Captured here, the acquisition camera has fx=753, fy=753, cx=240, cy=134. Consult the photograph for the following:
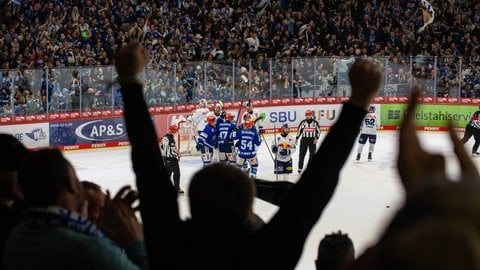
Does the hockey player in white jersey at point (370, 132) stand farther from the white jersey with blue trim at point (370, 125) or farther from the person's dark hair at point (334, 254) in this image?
the person's dark hair at point (334, 254)

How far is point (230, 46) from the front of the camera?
90.6 ft

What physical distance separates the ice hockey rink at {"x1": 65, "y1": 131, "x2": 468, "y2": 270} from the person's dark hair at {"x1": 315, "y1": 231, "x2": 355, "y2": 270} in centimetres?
706

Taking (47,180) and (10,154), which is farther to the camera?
(10,154)

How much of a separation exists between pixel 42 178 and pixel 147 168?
389 mm

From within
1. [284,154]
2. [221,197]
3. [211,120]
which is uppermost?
[221,197]

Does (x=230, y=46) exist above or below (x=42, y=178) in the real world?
above

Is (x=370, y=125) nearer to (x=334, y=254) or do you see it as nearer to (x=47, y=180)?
(x=334, y=254)

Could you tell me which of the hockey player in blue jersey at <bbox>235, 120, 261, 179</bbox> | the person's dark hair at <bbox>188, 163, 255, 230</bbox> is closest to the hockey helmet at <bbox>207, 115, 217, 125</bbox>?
the hockey player in blue jersey at <bbox>235, 120, 261, 179</bbox>

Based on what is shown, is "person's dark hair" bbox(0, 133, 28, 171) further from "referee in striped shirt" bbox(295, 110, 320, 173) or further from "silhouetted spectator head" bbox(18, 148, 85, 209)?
"referee in striped shirt" bbox(295, 110, 320, 173)

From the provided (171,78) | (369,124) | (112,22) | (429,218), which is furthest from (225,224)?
(112,22)

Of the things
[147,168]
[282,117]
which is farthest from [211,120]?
[147,168]

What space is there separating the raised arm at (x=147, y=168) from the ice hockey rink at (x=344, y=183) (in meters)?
8.18

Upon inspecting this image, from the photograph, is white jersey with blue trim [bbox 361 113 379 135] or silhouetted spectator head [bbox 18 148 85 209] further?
white jersey with blue trim [bbox 361 113 379 135]

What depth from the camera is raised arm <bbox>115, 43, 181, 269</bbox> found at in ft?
7.39
